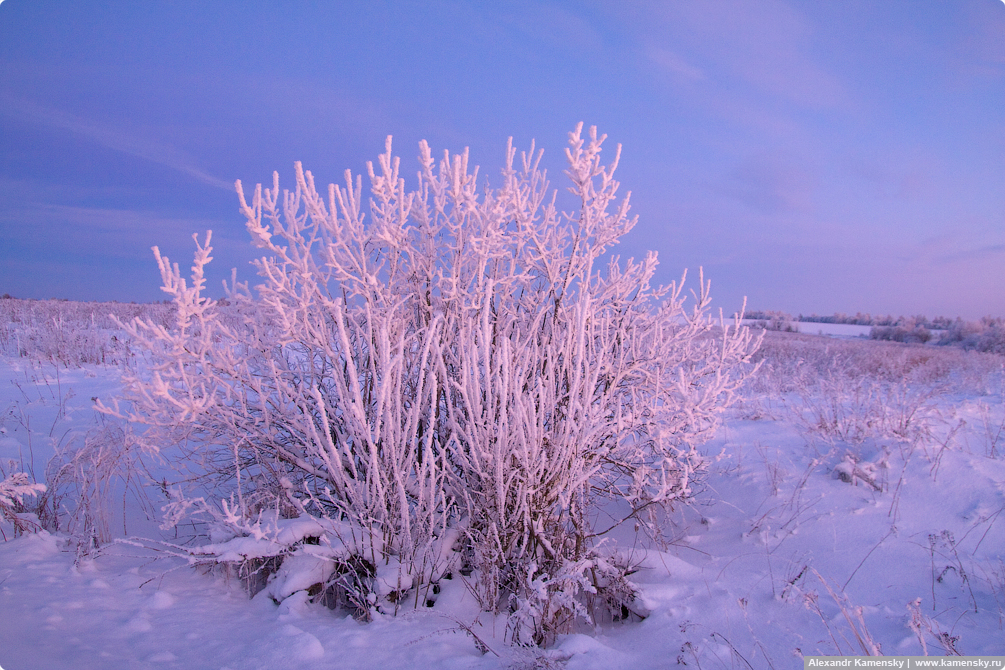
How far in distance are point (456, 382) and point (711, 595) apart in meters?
1.79

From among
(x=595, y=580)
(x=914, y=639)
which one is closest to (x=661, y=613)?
(x=595, y=580)

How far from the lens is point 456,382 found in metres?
2.56

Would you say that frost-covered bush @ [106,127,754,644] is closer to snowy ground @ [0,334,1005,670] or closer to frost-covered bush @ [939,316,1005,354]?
snowy ground @ [0,334,1005,670]

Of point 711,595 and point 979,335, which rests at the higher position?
point 979,335

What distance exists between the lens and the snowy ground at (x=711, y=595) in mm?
2082

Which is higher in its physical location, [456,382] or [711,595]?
[456,382]

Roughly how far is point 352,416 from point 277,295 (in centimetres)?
79

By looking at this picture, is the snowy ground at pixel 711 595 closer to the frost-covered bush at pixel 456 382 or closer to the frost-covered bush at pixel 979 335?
the frost-covered bush at pixel 456 382

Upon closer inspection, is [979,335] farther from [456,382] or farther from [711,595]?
[456,382]

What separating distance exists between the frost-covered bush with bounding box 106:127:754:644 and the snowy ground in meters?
0.32

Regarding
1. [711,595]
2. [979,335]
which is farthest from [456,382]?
[979,335]

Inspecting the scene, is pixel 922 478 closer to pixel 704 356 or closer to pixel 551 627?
pixel 704 356

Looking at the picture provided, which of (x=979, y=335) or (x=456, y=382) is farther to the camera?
(x=979, y=335)

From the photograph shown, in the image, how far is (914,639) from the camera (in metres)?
2.01
